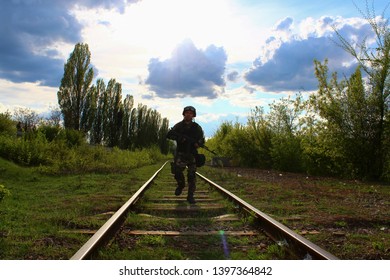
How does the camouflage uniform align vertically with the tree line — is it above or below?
below

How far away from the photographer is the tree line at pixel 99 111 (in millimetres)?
30969

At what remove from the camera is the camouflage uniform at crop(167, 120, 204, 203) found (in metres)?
7.86

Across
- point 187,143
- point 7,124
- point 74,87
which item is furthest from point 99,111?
point 187,143

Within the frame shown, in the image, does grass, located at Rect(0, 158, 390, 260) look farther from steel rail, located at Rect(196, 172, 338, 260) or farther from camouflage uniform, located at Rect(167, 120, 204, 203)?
camouflage uniform, located at Rect(167, 120, 204, 203)

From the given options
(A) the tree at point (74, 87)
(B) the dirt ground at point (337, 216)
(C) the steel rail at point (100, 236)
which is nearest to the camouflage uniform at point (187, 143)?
(B) the dirt ground at point (337, 216)

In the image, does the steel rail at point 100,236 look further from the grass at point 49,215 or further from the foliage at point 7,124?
the foliage at point 7,124

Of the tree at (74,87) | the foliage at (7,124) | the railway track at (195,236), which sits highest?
the tree at (74,87)

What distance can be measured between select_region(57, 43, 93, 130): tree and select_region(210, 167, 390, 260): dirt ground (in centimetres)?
2313

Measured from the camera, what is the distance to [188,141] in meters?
7.89

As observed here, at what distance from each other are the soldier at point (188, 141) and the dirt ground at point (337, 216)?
1.40 meters

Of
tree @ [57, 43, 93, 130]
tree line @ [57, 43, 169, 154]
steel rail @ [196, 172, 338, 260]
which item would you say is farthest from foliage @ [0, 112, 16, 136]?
steel rail @ [196, 172, 338, 260]

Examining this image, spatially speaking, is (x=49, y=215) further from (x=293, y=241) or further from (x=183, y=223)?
(x=293, y=241)

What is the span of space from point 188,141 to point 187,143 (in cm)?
7

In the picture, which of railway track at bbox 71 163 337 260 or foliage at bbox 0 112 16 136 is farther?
foliage at bbox 0 112 16 136
